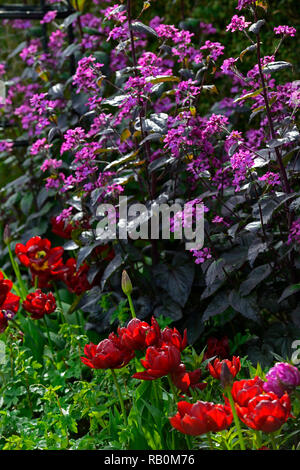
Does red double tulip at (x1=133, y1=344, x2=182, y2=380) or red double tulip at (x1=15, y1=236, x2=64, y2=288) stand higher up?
red double tulip at (x1=133, y1=344, x2=182, y2=380)

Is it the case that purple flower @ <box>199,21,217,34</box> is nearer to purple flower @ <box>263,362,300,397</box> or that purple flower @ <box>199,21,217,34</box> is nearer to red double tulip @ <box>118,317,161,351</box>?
red double tulip @ <box>118,317,161,351</box>

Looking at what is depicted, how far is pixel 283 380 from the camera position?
1229 mm

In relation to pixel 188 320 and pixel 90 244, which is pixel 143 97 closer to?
pixel 90 244

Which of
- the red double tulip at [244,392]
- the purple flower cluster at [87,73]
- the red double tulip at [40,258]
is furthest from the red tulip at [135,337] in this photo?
the purple flower cluster at [87,73]

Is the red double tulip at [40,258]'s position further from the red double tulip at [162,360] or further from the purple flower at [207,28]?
the purple flower at [207,28]

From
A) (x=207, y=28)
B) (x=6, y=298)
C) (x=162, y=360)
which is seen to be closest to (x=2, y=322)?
(x=6, y=298)

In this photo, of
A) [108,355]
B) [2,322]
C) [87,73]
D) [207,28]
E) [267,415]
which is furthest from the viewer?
[207,28]

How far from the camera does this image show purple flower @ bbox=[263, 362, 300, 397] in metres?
1.23

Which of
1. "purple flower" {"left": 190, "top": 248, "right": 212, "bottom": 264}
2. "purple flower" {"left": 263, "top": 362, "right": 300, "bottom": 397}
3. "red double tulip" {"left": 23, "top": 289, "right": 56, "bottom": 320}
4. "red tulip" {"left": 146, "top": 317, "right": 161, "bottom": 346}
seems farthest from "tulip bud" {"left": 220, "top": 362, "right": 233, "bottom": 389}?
"red double tulip" {"left": 23, "top": 289, "right": 56, "bottom": 320}

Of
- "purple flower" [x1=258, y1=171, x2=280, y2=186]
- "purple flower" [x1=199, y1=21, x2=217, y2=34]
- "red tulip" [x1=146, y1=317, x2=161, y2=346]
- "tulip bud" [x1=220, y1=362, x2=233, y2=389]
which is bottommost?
"red tulip" [x1=146, y1=317, x2=161, y2=346]

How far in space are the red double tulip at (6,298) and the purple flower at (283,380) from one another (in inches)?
34.3

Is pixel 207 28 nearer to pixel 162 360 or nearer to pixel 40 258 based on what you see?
pixel 40 258

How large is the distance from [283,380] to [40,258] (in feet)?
4.04

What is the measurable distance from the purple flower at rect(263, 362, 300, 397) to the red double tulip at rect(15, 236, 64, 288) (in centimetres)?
119
